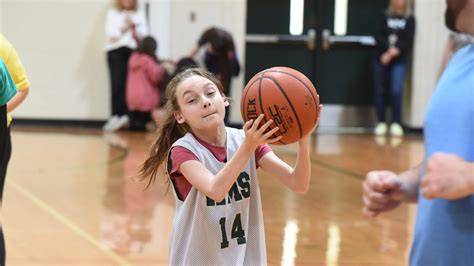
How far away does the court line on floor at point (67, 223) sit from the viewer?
4.62 metres

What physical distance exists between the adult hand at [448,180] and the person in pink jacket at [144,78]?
32.0 feet

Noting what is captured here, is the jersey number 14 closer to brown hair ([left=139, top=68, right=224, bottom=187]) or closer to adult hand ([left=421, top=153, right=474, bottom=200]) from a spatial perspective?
brown hair ([left=139, top=68, right=224, bottom=187])

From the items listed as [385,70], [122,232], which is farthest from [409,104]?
[122,232]

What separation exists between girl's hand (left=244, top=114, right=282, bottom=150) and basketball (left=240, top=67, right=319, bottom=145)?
45mm

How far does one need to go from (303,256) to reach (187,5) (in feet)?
25.4

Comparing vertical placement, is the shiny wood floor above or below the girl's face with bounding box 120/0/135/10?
below

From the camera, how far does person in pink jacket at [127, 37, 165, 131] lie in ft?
37.4

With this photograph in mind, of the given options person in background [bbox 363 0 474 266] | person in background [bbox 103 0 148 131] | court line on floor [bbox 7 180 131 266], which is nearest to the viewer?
person in background [bbox 363 0 474 266]

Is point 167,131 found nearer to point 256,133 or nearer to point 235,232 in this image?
point 235,232

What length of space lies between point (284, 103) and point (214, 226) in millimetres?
529

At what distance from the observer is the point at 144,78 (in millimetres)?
11477

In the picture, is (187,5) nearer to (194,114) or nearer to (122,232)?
(122,232)

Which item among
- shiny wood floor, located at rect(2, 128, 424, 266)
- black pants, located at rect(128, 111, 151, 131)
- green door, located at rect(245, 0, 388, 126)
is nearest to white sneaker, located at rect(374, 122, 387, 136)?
green door, located at rect(245, 0, 388, 126)

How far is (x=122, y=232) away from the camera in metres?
5.22
